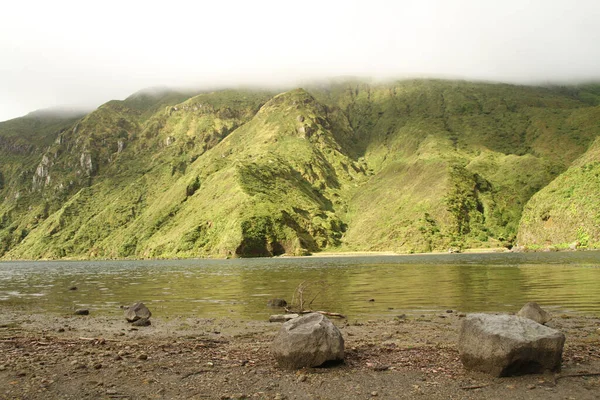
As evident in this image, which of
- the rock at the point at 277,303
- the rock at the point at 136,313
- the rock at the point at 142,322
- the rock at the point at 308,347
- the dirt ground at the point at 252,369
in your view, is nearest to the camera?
the dirt ground at the point at 252,369

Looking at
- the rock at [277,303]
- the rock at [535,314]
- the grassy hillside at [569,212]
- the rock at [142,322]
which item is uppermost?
the rock at [535,314]

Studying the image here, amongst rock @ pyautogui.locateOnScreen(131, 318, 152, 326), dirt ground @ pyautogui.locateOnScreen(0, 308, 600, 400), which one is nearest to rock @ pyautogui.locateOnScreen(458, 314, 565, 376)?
dirt ground @ pyautogui.locateOnScreen(0, 308, 600, 400)

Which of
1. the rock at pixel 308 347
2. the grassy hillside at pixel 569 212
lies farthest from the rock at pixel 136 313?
the grassy hillside at pixel 569 212

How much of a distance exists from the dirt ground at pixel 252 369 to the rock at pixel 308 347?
331mm

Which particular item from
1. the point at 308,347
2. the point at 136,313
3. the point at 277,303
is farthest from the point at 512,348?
the point at 277,303

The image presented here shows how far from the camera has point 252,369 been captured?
13852mm

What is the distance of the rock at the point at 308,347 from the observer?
13.8 m

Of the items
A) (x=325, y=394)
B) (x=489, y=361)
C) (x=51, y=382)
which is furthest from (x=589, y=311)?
(x=51, y=382)

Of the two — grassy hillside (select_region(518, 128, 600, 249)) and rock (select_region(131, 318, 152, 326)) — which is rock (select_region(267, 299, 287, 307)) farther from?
grassy hillside (select_region(518, 128, 600, 249))

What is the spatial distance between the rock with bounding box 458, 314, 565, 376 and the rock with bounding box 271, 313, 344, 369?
390cm

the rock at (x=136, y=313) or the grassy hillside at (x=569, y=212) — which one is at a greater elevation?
the rock at (x=136, y=313)

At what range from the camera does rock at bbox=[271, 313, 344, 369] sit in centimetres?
1381

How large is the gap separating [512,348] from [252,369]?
7459mm

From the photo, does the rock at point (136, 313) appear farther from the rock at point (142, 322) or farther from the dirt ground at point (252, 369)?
the dirt ground at point (252, 369)
